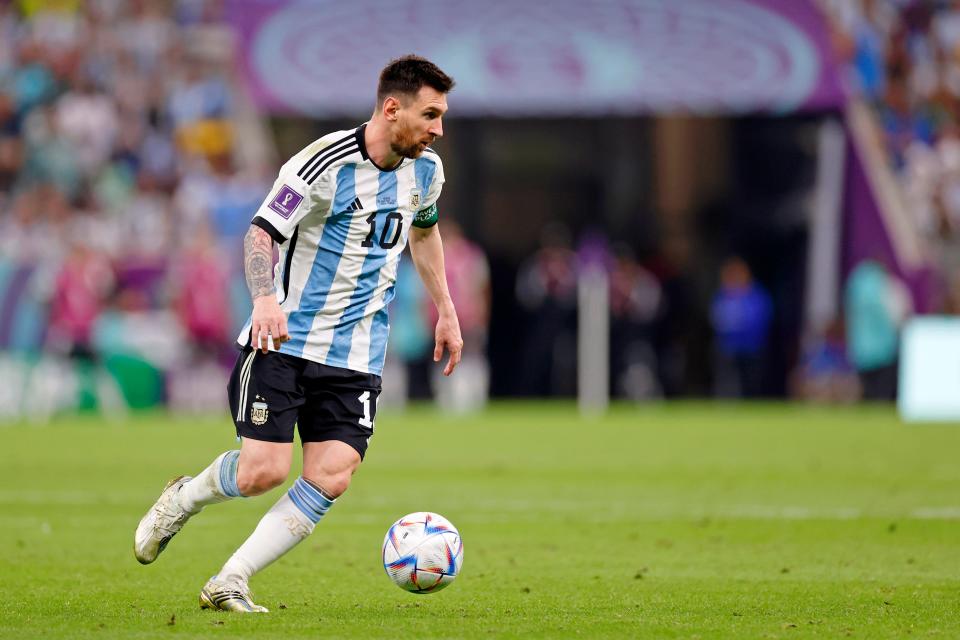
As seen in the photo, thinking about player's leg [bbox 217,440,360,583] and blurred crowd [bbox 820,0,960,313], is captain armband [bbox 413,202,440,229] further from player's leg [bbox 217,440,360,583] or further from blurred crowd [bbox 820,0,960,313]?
blurred crowd [bbox 820,0,960,313]

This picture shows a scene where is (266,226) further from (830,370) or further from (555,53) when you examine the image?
(830,370)

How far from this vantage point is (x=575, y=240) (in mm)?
29500

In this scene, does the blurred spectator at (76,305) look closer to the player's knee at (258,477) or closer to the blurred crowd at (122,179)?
the blurred crowd at (122,179)

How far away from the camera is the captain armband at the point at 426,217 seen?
680 cm

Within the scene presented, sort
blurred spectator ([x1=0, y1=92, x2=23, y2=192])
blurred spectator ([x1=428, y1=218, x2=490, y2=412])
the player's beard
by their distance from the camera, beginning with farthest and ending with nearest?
blurred spectator ([x1=0, y1=92, x2=23, y2=192]) < blurred spectator ([x1=428, y1=218, x2=490, y2=412]) < the player's beard

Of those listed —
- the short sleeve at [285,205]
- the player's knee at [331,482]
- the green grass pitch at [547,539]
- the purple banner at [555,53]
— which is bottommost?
the green grass pitch at [547,539]

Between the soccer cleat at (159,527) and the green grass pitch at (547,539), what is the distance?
8.7 inches

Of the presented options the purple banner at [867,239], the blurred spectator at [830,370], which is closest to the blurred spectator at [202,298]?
the blurred spectator at [830,370]

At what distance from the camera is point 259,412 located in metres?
6.23

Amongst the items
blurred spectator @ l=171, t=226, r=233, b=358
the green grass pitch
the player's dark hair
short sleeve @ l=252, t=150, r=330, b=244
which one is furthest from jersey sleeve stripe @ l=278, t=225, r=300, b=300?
blurred spectator @ l=171, t=226, r=233, b=358

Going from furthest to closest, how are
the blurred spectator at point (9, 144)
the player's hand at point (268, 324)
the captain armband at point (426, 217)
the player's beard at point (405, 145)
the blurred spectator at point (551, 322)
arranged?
the blurred spectator at point (9, 144), the blurred spectator at point (551, 322), the captain armband at point (426, 217), the player's beard at point (405, 145), the player's hand at point (268, 324)

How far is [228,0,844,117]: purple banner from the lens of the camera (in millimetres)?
23062

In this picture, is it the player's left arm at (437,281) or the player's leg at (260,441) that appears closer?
the player's leg at (260,441)

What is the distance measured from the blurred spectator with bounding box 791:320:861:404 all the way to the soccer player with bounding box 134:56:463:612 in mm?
17501
